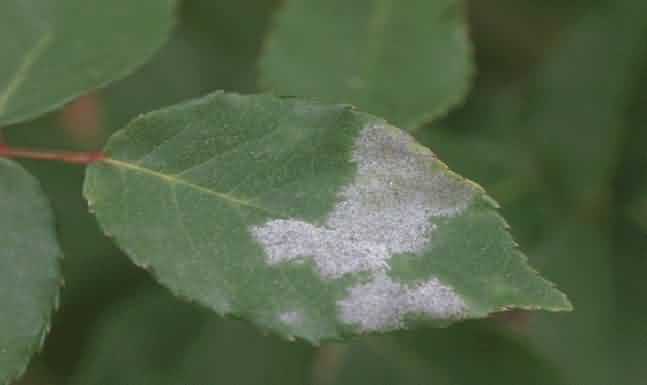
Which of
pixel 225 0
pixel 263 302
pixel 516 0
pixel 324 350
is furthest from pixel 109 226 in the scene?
pixel 516 0

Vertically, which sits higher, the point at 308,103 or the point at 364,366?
the point at 308,103

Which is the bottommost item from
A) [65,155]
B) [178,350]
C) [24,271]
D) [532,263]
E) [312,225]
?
[178,350]

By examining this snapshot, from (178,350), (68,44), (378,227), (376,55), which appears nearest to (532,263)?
(376,55)

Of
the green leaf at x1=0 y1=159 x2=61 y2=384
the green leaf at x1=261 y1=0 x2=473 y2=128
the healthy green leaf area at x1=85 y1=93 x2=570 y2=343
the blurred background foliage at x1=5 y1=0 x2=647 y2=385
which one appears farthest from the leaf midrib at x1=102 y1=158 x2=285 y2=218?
the blurred background foliage at x1=5 y1=0 x2=647 y2=385

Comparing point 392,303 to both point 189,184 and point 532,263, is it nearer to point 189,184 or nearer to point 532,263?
point 189,184

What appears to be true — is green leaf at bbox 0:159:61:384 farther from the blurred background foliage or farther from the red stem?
the blurred background foliage

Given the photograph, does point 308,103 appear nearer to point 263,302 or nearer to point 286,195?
point 286,195
